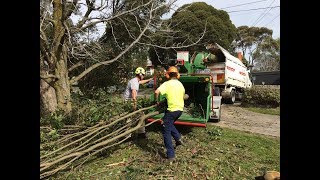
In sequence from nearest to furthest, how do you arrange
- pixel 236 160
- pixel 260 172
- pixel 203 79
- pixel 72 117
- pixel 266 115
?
pixel 260 172 < pixel 236 160 < pixel 72 117 < pixel 203 79 < pixel 266 115

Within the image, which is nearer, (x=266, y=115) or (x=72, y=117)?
(x=72, y=117)

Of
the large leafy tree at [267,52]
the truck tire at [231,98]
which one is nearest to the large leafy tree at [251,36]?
the large leafy tree at [267,52]

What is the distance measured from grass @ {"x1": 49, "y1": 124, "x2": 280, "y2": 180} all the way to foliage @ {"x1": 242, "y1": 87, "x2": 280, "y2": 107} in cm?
807

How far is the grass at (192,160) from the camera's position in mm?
5279

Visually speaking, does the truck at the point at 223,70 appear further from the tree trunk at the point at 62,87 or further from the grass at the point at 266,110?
the tree trunk at the point at 62,87

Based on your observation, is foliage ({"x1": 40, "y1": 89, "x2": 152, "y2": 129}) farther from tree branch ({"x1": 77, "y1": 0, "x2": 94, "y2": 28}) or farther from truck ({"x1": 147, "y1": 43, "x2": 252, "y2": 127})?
tree branch ({"x1": 77, "y1": 0, "x2": 94, "y2": 28})

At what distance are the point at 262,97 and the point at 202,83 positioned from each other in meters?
8.65

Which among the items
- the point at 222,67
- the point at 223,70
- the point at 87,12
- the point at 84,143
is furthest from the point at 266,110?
the point at 84,143

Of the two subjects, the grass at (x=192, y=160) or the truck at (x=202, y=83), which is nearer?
the grass at (x=192, y=160)

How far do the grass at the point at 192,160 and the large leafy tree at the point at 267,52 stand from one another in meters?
37.9
